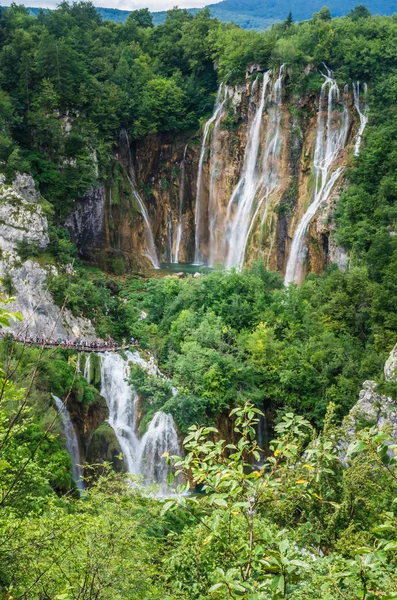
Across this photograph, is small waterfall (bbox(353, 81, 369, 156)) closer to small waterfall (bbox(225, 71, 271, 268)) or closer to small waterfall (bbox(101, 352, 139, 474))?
small waterfall (bbox(225, 71, 271, 268))

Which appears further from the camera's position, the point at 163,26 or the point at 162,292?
the point at 163,26

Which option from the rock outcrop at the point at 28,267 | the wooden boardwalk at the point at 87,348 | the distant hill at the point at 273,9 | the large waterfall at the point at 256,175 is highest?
the distant hill at the point at 273,9

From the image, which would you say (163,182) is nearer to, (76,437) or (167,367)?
(167,367)

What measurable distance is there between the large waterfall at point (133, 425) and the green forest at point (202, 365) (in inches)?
18.1

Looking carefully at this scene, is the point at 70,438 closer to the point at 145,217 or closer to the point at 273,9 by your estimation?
the point at 145,217

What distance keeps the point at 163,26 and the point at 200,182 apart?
46.6 ft

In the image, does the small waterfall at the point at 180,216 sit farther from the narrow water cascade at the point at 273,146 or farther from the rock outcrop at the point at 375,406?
the rock outcrop at the point at 375,406

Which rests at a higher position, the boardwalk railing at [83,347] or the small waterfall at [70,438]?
the boardwalk railing at [83,347]

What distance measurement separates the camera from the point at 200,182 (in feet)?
133

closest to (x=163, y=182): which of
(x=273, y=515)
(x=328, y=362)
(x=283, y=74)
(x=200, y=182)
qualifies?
(x=200, y=182)

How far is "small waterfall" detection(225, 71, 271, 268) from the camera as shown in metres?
36.7

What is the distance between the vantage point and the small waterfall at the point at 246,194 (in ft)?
120

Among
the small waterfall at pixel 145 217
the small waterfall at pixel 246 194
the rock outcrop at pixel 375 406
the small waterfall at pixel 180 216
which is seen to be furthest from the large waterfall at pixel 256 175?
the rock outcrop at pixel 375 406

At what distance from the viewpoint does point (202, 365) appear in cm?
2317
